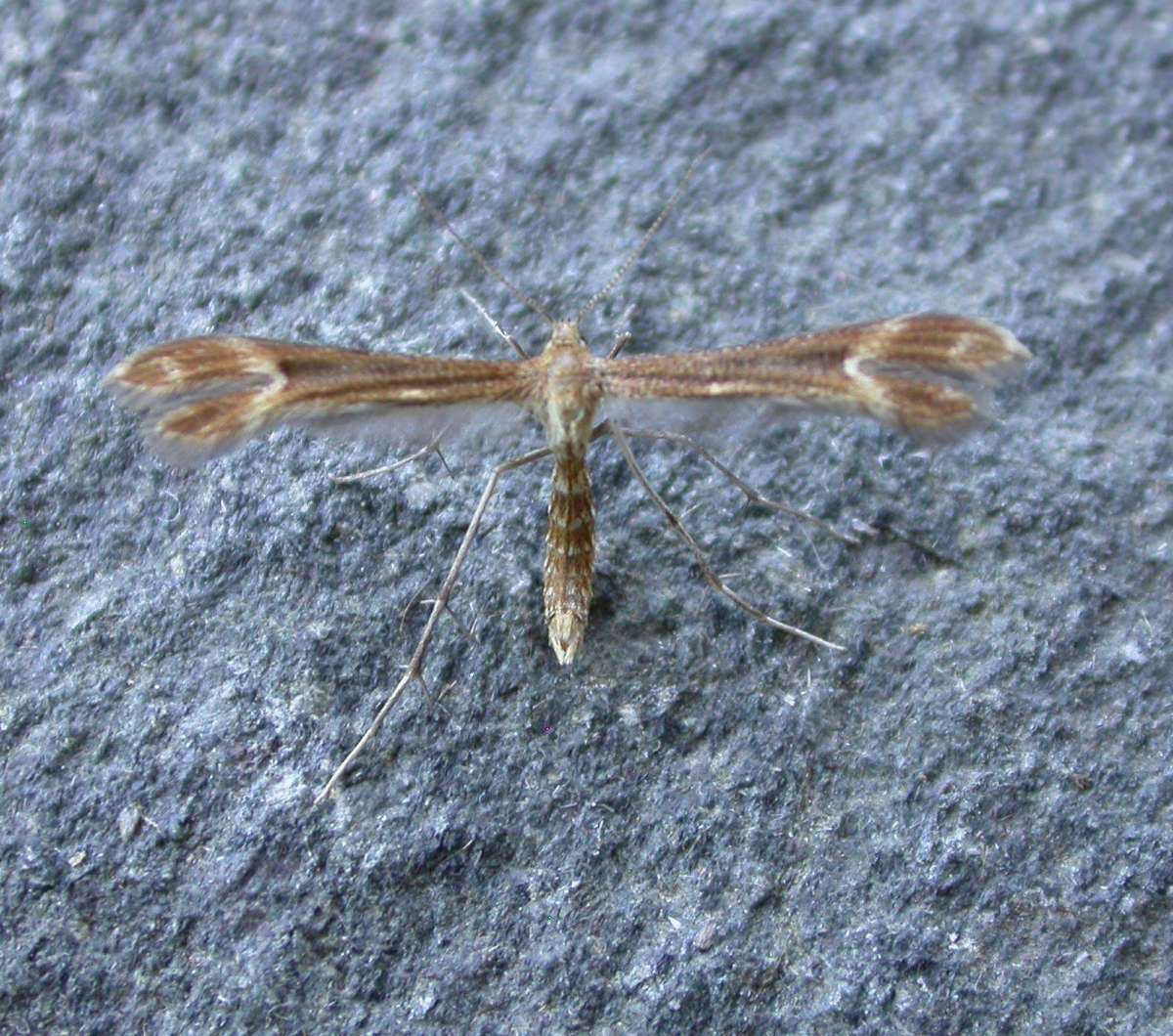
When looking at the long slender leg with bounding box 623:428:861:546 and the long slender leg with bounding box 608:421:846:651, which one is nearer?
the long slender leg with bounding box 608:421:846:651

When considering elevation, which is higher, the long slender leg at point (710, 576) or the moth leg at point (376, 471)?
the moth leg at point (376, 471)

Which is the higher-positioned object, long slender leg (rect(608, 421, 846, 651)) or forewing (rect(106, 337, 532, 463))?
forewing (rect(106, 337, 532, 463))

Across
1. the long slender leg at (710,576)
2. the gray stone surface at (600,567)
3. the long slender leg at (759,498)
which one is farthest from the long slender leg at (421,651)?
the long slender leg at (759,498)

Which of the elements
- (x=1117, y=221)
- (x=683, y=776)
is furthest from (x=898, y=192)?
(x=683, y=776)

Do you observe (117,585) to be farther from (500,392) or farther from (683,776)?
(683,776)

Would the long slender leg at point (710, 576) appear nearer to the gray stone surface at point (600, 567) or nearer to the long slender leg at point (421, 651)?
the gray stone surface at point (600, 567)

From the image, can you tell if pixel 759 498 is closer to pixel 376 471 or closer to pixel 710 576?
pixel 710 576

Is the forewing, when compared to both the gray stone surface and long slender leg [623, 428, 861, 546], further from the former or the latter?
long slender leg [623, 428, 861, 546]

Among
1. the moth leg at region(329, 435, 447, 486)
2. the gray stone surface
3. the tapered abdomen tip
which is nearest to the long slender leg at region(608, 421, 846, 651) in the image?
the gray stone surface
